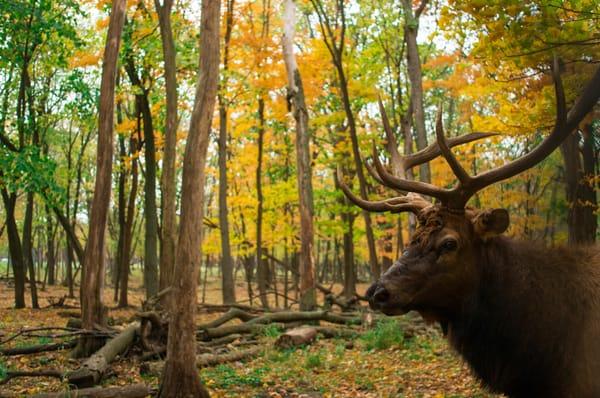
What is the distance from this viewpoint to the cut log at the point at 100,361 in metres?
7.11

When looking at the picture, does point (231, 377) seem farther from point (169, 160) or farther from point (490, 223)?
point (490, 223)

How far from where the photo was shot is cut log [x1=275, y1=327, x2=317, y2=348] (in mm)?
10914

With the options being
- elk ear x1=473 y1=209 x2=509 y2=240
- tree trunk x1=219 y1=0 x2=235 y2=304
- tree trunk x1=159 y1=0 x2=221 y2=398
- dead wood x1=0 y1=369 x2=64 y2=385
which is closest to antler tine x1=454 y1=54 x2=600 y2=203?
elk ear x1=473 y1=209 x2=509 y2=240

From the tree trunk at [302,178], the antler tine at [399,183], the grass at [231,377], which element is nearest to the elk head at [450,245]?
the antler tine at [399,183]

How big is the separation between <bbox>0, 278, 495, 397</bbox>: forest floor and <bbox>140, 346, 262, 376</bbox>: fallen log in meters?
0.13

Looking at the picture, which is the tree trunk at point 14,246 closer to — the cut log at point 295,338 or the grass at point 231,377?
the cut log at point 295,338

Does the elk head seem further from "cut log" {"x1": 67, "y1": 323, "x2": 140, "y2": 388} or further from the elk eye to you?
"cut log" {"x1": 67, "y1": 323, "x2": 140, "y2": 388}

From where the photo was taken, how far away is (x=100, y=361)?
25.5ft

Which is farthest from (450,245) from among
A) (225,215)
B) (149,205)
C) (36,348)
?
(225,215)

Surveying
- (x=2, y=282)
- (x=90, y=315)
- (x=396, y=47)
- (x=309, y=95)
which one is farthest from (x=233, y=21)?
(x=2, y=282)

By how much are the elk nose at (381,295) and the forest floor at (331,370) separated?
2835mm

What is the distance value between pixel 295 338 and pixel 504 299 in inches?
292

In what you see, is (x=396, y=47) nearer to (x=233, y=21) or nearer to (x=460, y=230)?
(x=233, y=21)

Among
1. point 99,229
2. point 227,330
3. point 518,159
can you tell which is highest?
point 518,159
